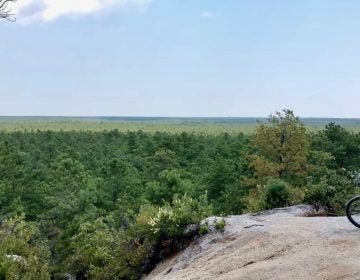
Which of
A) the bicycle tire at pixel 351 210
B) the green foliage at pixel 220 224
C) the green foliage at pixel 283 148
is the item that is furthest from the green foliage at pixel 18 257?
the green foliage at pixel 283 148

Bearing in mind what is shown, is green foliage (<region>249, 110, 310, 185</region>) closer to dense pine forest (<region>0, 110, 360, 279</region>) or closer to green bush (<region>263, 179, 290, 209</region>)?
dense pine forest (<region>0, 110, 360, 279</region>)

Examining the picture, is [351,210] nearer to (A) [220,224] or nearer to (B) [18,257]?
(A) [220,224]

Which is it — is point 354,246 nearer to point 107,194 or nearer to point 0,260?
point 0,260

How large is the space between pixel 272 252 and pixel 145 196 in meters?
30.2

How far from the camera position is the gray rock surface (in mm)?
11477

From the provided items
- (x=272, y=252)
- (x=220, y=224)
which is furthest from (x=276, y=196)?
(x=272, y=252)

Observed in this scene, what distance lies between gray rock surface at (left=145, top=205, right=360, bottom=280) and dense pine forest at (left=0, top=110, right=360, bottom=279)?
109 cm

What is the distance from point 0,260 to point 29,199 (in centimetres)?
2940

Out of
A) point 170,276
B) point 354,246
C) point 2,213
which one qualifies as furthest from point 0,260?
point 2,213

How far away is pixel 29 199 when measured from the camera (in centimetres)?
4788

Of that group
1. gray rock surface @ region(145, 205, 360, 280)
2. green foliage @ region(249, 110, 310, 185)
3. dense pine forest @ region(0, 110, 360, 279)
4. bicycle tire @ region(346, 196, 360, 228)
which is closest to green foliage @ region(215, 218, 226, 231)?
gray rock surface @ region(145, 205, 360, 280)

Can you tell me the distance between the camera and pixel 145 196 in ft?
141

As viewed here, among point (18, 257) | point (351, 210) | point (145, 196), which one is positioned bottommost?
point (145, 196)

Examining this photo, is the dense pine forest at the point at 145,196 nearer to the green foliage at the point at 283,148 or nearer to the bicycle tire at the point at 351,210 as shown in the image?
the green foliage at the point at 283,148
